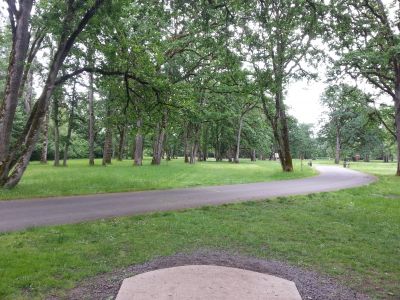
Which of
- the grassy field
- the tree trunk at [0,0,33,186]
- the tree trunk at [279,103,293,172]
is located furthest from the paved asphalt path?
the tree trunk at [279,103,293,172]

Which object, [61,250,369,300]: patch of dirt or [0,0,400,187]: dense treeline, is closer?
[61,250,369,300]: patch of dirt

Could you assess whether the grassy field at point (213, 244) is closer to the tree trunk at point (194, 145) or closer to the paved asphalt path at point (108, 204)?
the paved asphalt path at point (108, 204)

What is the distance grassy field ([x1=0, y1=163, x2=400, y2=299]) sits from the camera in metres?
5.58

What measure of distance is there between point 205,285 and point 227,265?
3.67 feet

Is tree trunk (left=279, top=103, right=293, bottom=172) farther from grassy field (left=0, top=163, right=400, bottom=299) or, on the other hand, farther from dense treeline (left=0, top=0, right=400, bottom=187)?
grassy field (left=0, top=163, right=400, bottom=299)

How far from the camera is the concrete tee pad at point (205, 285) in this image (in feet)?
15.5

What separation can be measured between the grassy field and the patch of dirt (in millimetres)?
220

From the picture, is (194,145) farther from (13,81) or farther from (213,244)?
(213,244)

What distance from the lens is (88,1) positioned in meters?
15.5

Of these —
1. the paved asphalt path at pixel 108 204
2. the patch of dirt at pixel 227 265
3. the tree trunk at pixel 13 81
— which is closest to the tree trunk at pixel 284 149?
the paved asphalt path at pixel 108 204

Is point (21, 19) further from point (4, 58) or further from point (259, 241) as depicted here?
point (4, 58)

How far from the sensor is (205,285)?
5047 millimetres

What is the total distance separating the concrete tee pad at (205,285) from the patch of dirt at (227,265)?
24 cm

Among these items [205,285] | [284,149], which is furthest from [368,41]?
[205,285]
